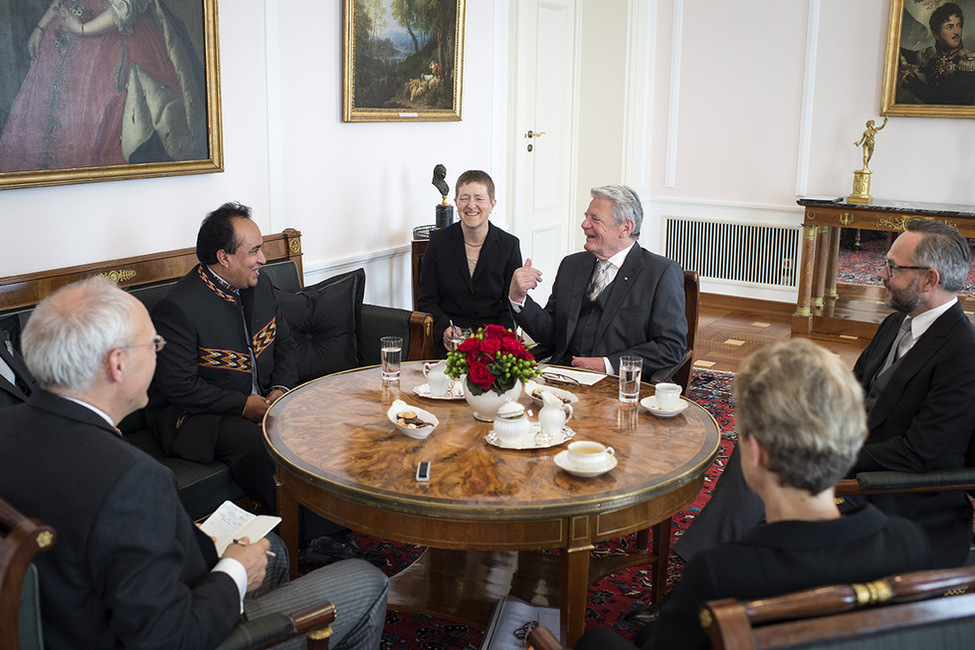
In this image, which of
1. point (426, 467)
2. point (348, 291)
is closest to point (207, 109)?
point (348, 291)

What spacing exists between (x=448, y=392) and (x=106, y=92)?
1868mm

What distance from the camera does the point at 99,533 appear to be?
1.67 metres

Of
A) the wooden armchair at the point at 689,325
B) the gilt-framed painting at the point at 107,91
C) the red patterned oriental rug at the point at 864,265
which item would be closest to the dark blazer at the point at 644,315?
the wooden armchair at the point at 689,325

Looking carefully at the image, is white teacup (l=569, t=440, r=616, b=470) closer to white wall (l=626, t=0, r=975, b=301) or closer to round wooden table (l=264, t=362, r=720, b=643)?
round wooden table (l=264, t=362, r=720, b=643)

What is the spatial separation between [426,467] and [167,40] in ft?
7.99

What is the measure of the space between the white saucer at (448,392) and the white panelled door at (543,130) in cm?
376

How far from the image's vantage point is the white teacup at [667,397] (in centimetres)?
295

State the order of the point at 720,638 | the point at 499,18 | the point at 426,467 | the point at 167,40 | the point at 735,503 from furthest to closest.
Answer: the point at 499,18, the point at 167,40, the point at 735,503, the point at 426,467, the point at 720,638

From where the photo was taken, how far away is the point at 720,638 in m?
1.35

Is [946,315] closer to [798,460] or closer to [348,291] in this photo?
[798,460]

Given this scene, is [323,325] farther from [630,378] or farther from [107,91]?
[630,378]

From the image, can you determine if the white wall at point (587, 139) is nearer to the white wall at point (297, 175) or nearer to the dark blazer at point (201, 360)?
the white wall at point (297, 175)

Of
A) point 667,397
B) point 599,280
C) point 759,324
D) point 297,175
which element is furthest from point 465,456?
point 759,324

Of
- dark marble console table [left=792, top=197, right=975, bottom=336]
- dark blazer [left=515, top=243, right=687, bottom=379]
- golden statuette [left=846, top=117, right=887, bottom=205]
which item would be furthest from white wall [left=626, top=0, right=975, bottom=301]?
dark blazer [left=515, top=243, right=687, bottom=379]
